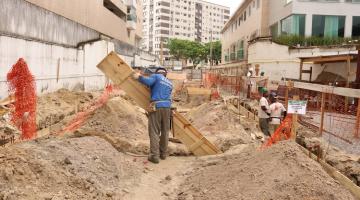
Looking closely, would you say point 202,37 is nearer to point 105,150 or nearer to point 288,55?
point 288,55

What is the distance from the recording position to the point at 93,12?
3497 centimetres

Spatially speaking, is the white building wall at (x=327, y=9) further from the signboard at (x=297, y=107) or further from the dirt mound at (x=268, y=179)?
the dirt mound at (x=268, y=179)

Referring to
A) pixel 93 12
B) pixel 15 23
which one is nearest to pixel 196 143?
pixel 15 23

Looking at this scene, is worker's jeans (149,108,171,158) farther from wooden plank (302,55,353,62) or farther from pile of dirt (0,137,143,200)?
wooden plank (302,55,353,62)

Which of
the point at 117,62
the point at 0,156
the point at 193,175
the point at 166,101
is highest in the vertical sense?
the point at 117,62

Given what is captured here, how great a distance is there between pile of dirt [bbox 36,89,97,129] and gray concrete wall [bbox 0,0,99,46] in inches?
80.5

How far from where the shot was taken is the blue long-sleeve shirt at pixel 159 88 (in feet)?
26.7

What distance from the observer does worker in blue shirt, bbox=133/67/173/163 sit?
8.17 m

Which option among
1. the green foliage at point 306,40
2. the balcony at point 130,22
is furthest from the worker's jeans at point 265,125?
the balcony at point 130,22

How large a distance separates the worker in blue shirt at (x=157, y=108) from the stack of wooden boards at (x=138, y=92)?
273mm

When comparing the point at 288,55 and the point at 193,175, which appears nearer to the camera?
the point at 193,175

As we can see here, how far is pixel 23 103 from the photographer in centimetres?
920

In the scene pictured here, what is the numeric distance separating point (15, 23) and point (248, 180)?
9489 mm

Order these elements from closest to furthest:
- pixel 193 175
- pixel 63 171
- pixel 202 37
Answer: pixel 63 171 → pixel 193 175 → pixel 202 37
